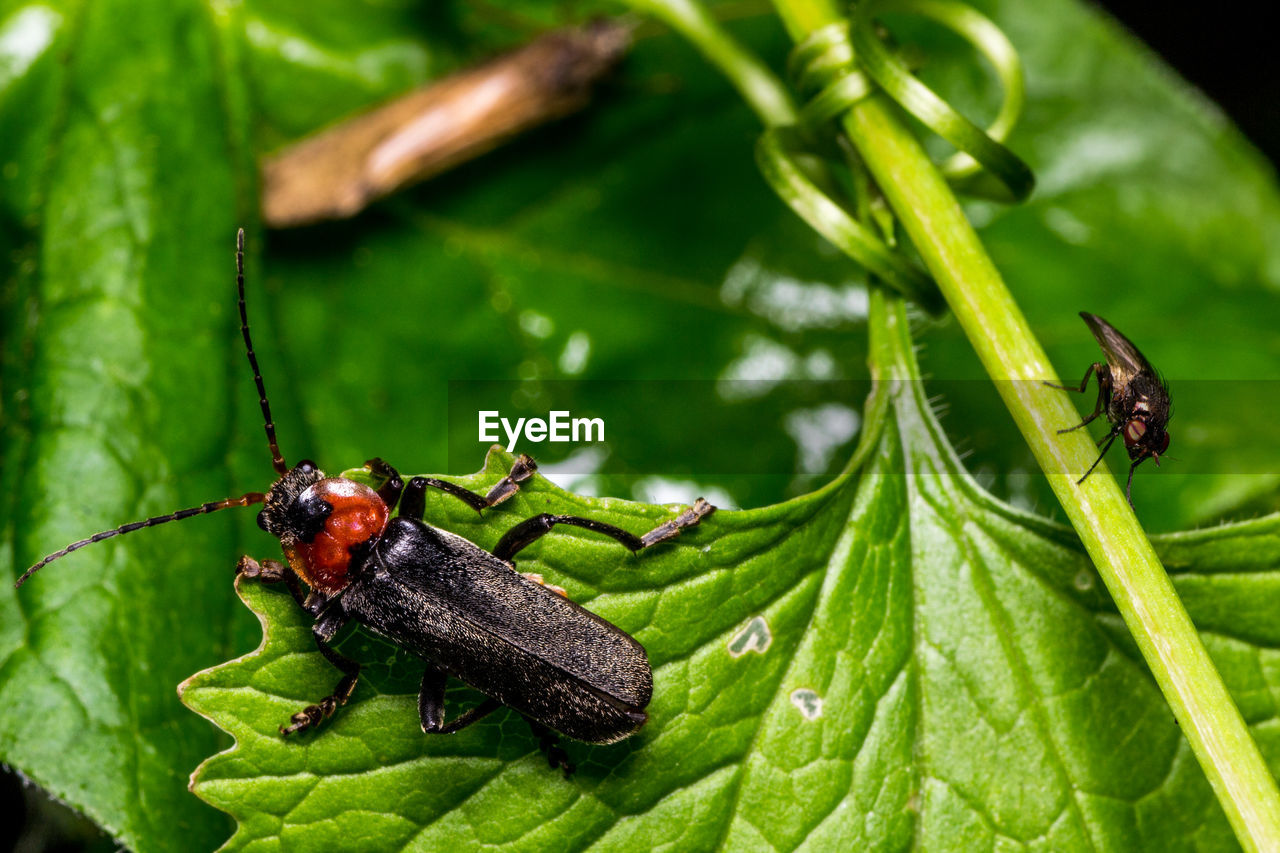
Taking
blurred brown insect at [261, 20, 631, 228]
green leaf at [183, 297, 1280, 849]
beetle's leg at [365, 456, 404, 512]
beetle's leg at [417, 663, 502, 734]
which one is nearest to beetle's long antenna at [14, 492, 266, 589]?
beetle's leg at [365, 456, 404, 512]

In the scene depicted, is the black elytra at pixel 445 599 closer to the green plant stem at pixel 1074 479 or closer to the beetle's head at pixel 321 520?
the beetle's head at pixel 321 520

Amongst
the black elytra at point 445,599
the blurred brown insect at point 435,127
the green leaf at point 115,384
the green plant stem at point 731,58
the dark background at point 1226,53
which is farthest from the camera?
the dark background at point 1226,53

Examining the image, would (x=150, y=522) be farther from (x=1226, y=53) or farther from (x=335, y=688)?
(x=1226, y=53)

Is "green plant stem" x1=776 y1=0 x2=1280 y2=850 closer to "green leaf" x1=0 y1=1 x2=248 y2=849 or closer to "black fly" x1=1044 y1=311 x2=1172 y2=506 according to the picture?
"black fly" x1=1044 y1=311 x2=1172 y2=506

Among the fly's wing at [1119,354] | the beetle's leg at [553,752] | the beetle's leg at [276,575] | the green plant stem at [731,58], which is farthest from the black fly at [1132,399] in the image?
the beetle's leg at [276,575]

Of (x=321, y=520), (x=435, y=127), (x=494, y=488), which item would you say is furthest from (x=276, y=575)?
(x=435, y=127)

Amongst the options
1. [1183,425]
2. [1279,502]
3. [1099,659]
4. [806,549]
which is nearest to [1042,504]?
[1183,425]
